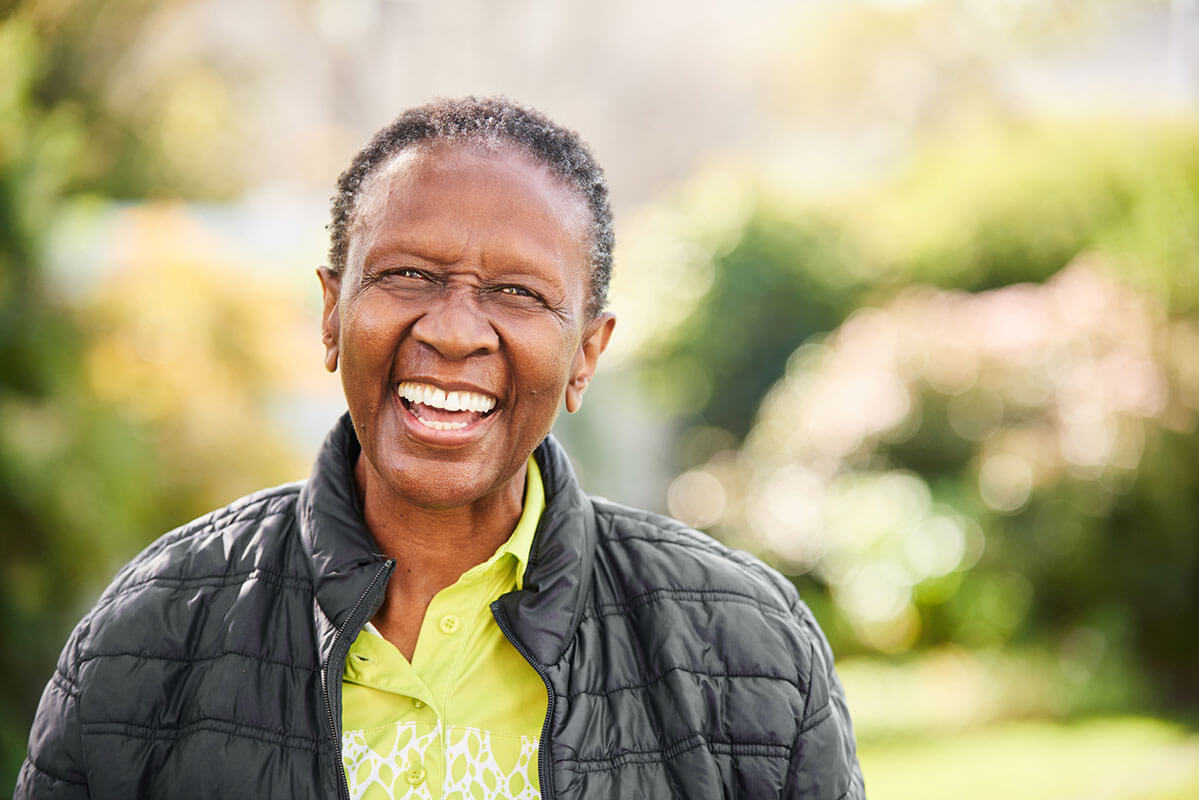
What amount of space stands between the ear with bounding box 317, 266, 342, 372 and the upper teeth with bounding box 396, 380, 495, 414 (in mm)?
175

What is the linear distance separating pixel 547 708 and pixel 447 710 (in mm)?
135

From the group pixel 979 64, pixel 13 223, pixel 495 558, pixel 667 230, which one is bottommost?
pixel 495 558

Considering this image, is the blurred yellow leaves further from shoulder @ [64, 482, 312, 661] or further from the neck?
the neck

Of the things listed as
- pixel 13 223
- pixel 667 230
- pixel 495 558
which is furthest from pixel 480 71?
pixel 495 558

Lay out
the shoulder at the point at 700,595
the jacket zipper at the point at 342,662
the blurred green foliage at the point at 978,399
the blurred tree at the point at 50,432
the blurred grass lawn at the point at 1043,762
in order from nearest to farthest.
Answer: the jacket zipper at the point at 342,662
the shoulder at the point at 700,595
the blurred tree at the point at 50,432
the blurred grass lawn at the point at 1043,762
the blurred green foliage at the point at 978,399

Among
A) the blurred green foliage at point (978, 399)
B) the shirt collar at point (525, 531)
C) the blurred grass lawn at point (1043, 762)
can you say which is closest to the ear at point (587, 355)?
the shirt collar at point (525, 531)

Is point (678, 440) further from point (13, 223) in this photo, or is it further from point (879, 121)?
point (13, 223)

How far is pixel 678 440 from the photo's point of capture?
6.61 meters

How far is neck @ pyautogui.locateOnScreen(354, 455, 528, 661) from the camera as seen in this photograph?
1605 mm

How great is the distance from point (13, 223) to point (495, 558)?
98.5 inches

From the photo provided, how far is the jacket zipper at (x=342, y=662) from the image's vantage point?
1411 mm

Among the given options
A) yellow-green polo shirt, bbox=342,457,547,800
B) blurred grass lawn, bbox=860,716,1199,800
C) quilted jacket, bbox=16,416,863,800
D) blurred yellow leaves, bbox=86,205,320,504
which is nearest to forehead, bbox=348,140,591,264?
quilted jacket, bbox=16,416,863,800

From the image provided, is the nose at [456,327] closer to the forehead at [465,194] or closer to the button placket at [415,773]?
the forehead at [465,194]

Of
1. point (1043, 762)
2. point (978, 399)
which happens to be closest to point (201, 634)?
point (1043, 762)
